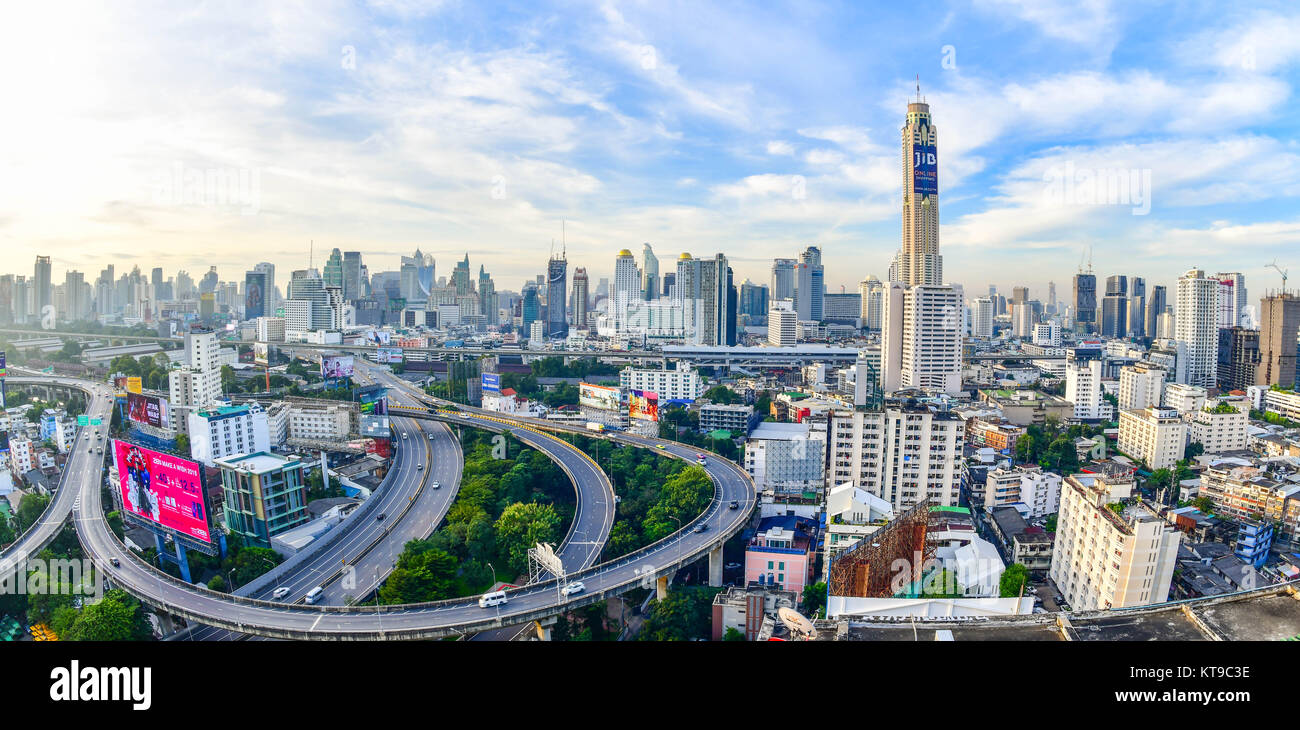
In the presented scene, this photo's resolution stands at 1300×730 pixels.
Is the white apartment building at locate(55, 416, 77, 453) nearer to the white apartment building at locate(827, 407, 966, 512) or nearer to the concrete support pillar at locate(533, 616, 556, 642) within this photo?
the concrete support pillar at locate(533, 616, 556, 642)

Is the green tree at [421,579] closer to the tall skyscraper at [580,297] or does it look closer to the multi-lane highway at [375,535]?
the multi-lane highway at [375,535]

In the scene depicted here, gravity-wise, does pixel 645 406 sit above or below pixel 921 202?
below

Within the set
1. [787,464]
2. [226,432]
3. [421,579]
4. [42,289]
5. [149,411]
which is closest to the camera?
[421,579]

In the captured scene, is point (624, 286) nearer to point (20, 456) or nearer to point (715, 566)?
point (20, 456)

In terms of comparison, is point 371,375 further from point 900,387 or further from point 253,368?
point 900,387

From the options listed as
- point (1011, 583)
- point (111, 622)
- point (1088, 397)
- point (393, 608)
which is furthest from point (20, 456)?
point (1088, 397)
